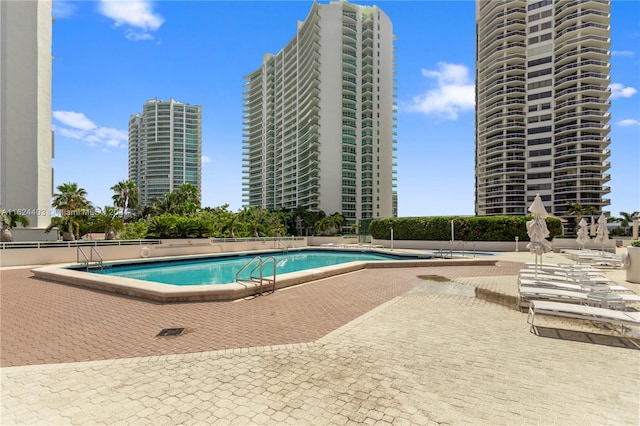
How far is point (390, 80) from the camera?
3688 inches

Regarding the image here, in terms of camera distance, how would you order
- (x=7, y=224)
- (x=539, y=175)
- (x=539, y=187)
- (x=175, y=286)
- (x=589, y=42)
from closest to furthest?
1. (x=175, y=286)
2. (x=7, y=224)
3. (x=589, y=42)
4. (x=539, y=187)
5. (x=539, y=175)

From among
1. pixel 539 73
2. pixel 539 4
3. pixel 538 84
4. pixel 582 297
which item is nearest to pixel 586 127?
pixel 538 84

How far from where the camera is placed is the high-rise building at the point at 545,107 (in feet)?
218

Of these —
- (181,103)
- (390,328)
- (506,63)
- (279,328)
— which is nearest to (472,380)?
(390,328)

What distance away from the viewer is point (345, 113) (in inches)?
3511

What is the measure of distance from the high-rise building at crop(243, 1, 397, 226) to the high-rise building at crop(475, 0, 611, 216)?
26.0 meters

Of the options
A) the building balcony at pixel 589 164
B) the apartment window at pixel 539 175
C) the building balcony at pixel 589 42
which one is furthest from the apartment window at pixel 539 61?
the apartment window at pixel 539 175

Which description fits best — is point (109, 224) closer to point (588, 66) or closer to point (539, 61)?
point (539, 61)

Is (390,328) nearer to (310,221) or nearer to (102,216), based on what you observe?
(102,216)

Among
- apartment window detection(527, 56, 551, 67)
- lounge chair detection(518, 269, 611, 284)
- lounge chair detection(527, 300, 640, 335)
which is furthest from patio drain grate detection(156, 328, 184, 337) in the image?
apartment window detection(527, 56, 551, 67)

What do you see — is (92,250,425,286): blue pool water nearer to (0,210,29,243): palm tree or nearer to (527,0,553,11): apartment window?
(0,210,29,243): palm tree

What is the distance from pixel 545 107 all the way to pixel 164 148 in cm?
14111

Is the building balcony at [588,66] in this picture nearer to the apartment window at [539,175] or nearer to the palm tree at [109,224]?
the apartment window at [539,175]

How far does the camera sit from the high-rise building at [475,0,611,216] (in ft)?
218
